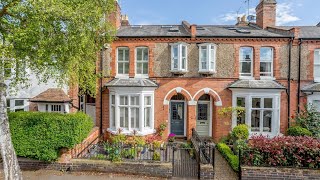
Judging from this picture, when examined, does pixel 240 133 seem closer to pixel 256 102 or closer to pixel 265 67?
pixel 256 102

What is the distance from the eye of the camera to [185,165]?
9539 mm

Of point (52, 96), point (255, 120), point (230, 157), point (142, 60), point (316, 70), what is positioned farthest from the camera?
point (52, 96)

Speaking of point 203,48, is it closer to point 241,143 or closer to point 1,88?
point 241,143

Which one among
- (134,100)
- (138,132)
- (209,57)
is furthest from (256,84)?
(138,132)

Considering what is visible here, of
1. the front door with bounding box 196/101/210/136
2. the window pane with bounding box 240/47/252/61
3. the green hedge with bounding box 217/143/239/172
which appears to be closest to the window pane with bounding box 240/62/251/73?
the window pane with bounding box 240/47/252/61

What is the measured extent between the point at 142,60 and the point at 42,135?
7.74 m

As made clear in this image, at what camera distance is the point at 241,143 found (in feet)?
29.5

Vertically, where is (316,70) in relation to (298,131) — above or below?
above

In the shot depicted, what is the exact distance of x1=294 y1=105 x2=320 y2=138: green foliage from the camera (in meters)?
12.3

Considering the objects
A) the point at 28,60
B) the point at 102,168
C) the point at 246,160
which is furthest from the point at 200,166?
the point at 28,60

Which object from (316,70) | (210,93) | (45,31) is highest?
(45,31)

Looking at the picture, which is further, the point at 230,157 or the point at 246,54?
the point at 246,54

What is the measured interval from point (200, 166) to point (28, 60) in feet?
27.5

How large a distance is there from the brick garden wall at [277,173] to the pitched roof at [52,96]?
12.6 metres
